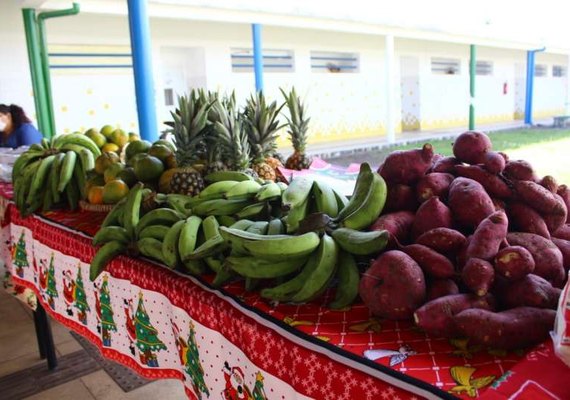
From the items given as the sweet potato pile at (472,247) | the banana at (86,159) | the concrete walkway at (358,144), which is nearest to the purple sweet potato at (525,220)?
the sweet potato pile at (472,247)

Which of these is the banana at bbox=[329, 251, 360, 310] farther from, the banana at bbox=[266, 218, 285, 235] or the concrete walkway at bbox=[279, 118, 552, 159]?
the concrete walkway at bbox=[279, 118, 552, 159]

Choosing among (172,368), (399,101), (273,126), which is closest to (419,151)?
(172,368)

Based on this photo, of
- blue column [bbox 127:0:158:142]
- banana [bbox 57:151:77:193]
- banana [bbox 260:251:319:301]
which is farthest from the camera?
blue column [bbox 127:0:158:142]

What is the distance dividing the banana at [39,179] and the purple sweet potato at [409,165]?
6.69 ft

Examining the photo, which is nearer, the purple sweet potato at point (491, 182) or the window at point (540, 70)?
the purple sweet potato at point (491, 182)

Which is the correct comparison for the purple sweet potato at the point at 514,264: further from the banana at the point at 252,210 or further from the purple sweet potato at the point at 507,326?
the banana at the point at 252,210

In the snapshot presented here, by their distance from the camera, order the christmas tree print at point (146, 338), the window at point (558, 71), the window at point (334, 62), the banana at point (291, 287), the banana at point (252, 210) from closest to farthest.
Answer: the banana at point (291, 287) → the banana at point (252, 210) → the christmas tree print at point (146, 338) → the window at point (334, 62) → the window at point (558, 71)

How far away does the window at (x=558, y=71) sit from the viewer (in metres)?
24.0

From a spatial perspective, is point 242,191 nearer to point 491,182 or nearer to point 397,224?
point 397,224

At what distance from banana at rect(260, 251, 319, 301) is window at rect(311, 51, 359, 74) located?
38.6 ft

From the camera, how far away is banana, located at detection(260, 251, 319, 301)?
1259 mm

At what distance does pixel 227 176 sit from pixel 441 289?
1.14m

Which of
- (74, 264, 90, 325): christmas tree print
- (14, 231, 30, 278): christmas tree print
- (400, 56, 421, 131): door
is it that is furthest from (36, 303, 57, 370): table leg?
(400, 56, 421, 131): door

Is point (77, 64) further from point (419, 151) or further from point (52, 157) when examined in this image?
point (419, 151)
